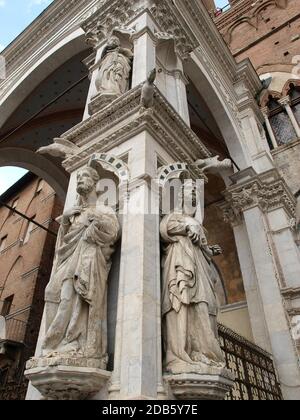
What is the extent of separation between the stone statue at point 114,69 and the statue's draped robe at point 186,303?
228cm

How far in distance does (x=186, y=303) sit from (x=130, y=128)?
6.34 feet

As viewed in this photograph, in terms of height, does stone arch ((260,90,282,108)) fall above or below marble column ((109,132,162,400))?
above

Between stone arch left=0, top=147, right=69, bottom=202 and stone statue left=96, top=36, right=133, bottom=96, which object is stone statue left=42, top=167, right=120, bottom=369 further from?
stone arch left=0, top=147, right=69, bottom=202

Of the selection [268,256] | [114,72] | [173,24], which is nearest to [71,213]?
[114,72]

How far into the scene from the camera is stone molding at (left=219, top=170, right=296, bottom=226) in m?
6.79

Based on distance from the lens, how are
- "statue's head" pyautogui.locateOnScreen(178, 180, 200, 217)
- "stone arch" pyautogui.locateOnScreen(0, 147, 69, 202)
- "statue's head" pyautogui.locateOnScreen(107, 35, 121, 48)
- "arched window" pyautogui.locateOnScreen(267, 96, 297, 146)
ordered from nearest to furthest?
"statue's head" pyautogui.locateOnScreen(178, 180, 200, 217) < "statue's head" pyautogui.locateOnScreen(107, 35, 121, 48) < "arched window" pyautogui.locateOnScreen(267, 96, 297, 146) < "stone arch" pyautogui.locateOnScreen(0, 147, 69, 202)

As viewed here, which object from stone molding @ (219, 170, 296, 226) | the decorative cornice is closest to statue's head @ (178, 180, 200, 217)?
the decorative cornice

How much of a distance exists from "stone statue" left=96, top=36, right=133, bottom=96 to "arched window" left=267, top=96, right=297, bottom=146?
5.74 m

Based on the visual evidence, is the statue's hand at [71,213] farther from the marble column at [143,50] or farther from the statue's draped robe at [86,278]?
the marble column at [143,50]

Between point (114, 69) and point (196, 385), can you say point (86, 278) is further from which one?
point (114, 69)

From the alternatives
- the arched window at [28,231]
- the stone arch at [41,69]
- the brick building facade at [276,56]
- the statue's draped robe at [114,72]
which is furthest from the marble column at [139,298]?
the arched window at [28,231]

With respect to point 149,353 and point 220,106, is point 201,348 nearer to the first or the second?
point 149,353
